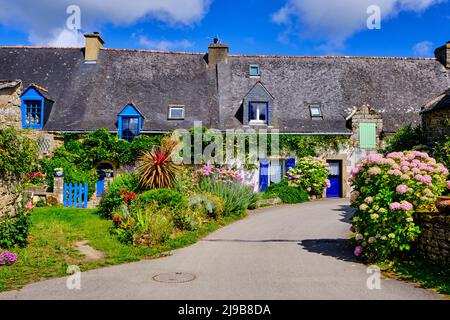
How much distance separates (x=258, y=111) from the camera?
71.7 ft

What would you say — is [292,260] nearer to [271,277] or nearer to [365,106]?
[271,277]

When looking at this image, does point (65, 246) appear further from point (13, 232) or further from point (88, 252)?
point (13, 232)

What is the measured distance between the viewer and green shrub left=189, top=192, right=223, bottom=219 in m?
13.1

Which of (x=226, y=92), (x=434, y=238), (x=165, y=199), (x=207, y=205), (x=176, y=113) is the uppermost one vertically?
(x=226, y=92)

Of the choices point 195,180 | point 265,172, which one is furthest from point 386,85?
point 195,180

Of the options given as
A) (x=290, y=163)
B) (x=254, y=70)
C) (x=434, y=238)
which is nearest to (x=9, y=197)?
(x=434, y=238)

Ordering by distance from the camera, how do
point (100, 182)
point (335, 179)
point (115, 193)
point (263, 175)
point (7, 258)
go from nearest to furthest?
point (7, 258) < point (115, 193) < point (100, 182) < point (263, 175) < point (335, 179)

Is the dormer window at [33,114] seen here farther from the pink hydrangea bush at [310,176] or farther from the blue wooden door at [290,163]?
the pink hydrangea bush at [310,176]

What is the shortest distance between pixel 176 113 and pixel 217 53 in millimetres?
5807

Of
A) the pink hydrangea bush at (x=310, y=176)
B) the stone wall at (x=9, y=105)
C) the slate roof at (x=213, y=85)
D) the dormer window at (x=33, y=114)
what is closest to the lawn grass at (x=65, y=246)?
the stone wall at (x=9, y=105)

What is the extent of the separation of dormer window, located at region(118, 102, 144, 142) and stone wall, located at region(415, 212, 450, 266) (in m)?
15.4

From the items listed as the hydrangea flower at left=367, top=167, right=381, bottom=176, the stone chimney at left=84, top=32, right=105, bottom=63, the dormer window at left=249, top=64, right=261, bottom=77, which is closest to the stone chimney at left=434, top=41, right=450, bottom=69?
the dormer window at left=249, top=64, right=261, bottom=77

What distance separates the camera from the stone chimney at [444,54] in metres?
25.2

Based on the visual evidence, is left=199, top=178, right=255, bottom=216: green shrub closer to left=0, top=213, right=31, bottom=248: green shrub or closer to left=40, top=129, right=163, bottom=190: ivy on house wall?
left=40, top=129, right=163, bottom=190: ivy on house wall
